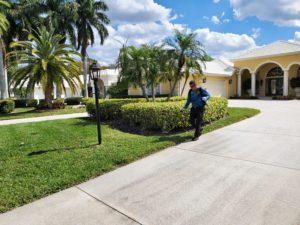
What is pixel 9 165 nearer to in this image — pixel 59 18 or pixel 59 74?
pixel 59 74

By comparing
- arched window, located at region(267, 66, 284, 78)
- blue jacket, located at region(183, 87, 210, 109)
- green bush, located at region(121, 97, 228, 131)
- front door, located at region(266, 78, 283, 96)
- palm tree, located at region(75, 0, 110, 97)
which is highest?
palm tree, located at region(75, 0, 110, 97)

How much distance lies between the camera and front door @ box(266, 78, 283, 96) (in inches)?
1006

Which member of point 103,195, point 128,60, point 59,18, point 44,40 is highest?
point 59,18

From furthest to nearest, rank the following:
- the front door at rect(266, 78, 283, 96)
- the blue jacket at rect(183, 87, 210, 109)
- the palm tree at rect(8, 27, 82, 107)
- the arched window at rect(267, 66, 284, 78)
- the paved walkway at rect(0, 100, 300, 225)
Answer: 1. the front door at rect(266, 78, 283, 96)
2. the arched window at rect(267, 66, 284, 78)
3. the palm tree at rect(8, 27, 82, 107)
4. the blue jacket at rect(183, 87, 210, 109)
5. the paved walkway at rect(0, 100, 300, 225)

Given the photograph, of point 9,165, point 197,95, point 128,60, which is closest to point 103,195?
point 9,165

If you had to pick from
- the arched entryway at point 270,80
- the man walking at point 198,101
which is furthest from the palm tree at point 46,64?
the arched entryway at point 270,80

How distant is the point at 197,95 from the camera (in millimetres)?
6438

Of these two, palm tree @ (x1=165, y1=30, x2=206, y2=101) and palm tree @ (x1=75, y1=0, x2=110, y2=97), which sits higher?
palm tree @ (x1=75, y1=0, x2=110, y2=97)

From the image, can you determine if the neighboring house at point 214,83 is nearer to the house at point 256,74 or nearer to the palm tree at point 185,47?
the house at point 256,74

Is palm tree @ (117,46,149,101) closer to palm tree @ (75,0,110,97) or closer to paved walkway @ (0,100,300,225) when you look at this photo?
paved walkway @ (0,100,300,225)

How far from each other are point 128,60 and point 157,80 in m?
1.97

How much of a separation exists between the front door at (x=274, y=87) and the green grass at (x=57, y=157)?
21571 millimetres

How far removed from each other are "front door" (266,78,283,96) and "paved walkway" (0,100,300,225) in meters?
23.2

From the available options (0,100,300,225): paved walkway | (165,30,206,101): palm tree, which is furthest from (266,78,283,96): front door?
(0,100,300,225): paved walkway
